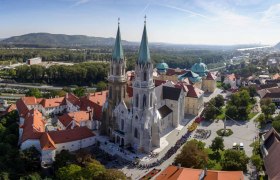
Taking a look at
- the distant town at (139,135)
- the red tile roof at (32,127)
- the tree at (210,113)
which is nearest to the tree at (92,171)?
the distant town at (139,135)

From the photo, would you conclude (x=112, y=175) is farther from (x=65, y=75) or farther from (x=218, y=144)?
(x=65, y=75)

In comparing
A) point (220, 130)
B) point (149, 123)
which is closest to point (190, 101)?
point (220, 130)

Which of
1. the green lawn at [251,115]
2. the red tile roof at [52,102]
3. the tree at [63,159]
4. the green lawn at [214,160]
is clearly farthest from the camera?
the red tile roof at [52,102]

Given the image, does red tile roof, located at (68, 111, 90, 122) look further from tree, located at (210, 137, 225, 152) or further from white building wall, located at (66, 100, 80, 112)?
tree, located at (210, 137, 225, 152)

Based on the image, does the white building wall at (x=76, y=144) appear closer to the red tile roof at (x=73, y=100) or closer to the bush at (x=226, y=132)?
the red tile roof at (x=73, y=100)

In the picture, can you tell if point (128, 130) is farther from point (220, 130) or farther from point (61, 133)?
point (220, 130)
